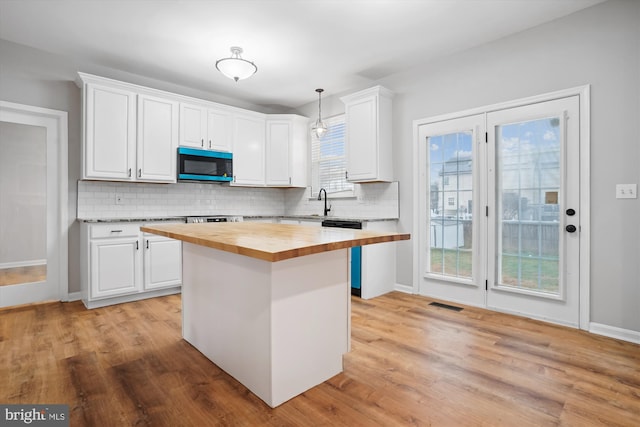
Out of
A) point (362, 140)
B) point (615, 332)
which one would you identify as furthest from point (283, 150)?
point (615, 332)

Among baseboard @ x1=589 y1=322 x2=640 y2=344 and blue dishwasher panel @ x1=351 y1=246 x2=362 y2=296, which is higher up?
blue dishwasher panel @ x1=351 y1=246 x2=362 y2=296

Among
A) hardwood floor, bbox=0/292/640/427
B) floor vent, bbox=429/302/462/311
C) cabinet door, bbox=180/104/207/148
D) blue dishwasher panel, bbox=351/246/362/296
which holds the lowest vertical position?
hardwood floor, bbox=0/292/640/427

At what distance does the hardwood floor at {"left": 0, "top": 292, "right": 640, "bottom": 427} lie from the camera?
166 centimetres

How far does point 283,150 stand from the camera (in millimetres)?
5262

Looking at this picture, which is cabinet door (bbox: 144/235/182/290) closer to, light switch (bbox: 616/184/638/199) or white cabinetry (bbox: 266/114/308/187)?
white cabinetry (bbox: 266/114/308/187)

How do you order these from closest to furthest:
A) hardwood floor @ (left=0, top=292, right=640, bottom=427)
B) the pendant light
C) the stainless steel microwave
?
hardwood floor @ (left=0, top=292, right=640, bottom=427) → the stainless steel microwave → the pendant light

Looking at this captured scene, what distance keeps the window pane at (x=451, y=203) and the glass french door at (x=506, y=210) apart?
0.01 metres

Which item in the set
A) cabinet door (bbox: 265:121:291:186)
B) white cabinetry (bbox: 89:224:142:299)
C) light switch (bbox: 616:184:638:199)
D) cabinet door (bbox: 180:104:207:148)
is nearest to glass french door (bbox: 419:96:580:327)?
light switch (bbox: 616:184:638:199)

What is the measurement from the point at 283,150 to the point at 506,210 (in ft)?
10.7

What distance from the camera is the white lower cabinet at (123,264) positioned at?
347 cm

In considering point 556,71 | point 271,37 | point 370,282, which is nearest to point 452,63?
point 556,71

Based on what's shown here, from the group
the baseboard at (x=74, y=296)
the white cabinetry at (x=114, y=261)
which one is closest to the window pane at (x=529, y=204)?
the white cabinetry at (x=114, y=261)

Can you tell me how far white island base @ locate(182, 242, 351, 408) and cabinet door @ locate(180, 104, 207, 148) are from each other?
8.33 feet

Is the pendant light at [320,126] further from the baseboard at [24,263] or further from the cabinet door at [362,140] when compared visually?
the baseboard at [24,263]
